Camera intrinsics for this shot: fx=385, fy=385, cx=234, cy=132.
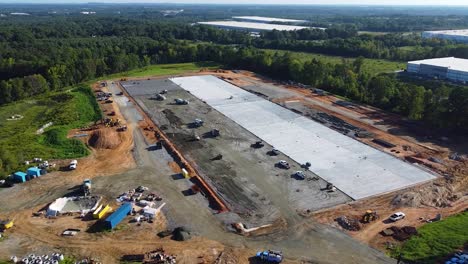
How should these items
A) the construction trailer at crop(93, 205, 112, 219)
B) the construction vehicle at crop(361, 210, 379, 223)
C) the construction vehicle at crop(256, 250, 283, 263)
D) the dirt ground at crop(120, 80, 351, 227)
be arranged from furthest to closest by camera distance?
1. the dirt ground at crop(120, 80, 351, 227)
2. the construction trailer at crop(93, 205, 112, 219)
3. the construction vehicle at crop(361, 210, 379, 223)
4. the construction vehicle at crop(256, 250, 283, 263)

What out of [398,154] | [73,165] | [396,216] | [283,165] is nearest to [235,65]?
[398,154]

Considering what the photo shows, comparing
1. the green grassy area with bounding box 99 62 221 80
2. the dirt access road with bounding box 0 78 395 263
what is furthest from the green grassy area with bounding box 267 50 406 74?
the dirt access road with bounding box 0 78 395 263

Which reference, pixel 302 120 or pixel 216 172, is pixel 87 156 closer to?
pixel 216 172

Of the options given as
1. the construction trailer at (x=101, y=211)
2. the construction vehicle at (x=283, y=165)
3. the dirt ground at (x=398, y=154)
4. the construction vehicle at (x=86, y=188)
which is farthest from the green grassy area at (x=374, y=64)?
the construction trailer at (x=101, y=211)

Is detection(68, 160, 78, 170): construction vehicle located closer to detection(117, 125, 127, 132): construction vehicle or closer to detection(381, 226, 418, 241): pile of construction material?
detection(117, 125, 127, 132): construction vehicle

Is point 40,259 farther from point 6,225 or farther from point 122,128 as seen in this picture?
point 122,128

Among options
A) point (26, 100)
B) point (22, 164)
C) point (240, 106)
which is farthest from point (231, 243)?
point (26, 100)
